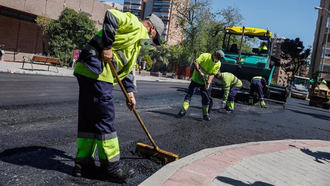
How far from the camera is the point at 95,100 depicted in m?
2.76

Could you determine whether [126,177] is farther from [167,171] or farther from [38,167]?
[38,167]

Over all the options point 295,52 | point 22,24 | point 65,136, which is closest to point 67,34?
point 22,24

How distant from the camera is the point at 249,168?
12.0 ft

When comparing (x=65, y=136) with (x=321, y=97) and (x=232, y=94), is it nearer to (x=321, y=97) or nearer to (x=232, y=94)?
(x=232, y=94)

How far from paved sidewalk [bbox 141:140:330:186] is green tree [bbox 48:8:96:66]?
65.9 feet

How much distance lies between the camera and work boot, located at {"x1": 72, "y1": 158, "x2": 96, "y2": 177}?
2.82m

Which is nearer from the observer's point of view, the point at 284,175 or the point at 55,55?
the point at 284,175

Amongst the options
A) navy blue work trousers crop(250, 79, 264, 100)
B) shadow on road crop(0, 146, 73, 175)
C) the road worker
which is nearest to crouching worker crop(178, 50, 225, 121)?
shadow on road crop(0, 146, 73, 175)

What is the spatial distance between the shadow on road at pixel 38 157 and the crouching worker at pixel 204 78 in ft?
13.6

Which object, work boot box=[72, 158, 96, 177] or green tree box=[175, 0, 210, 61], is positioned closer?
work boot box=[72, 158, 96, 177]

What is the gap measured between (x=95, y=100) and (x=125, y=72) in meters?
0.49

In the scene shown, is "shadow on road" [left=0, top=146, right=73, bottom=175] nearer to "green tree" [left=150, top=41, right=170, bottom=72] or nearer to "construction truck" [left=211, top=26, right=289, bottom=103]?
"construction truck" [left=211, top=26, right=289, bottom=103]

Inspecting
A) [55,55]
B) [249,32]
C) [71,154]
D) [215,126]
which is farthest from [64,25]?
[71,154]

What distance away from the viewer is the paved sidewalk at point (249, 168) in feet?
9.88
